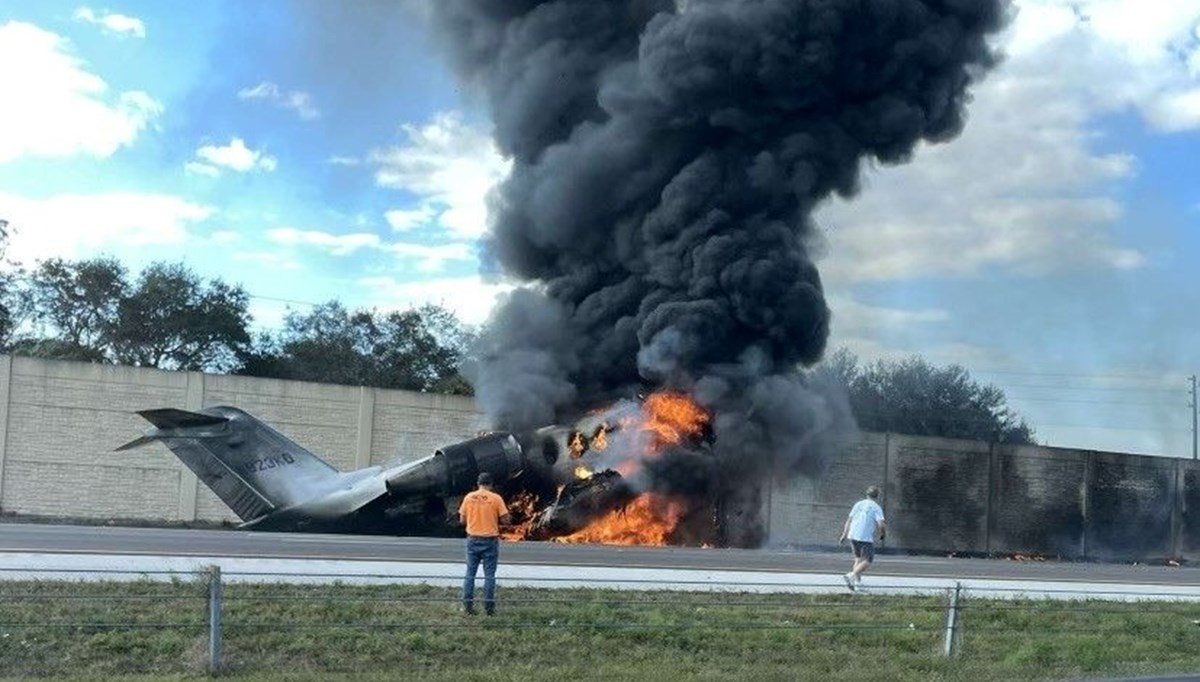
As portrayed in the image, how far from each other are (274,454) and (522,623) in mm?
18266

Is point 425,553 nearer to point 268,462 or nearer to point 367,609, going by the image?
point 367,609

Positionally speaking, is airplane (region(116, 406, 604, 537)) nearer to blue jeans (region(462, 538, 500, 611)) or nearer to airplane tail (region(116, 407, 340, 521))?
airplane tail (region(116, 407, 340, 521))

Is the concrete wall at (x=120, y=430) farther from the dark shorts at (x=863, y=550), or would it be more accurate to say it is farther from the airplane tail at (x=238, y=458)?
the dark shorts at (x=863, y=550)

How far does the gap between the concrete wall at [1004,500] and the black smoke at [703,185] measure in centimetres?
896

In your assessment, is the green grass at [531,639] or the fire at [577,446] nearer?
the green grass at [531,639]

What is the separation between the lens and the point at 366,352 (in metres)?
63.0

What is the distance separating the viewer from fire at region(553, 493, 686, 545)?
3334 cm

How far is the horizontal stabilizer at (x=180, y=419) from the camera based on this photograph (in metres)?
30.3

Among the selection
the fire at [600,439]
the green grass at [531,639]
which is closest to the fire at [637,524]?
the fire at [600,439]

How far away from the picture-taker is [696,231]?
3525 cm

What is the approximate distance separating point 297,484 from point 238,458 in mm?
1479

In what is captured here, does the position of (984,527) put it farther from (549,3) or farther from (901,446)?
(549,3)

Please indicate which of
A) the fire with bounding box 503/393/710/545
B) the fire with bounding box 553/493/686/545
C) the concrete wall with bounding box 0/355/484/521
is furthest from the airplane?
the concrete wall with bounding box 0/355/484/521

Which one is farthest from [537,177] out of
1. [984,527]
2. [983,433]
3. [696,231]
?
[983,433]
